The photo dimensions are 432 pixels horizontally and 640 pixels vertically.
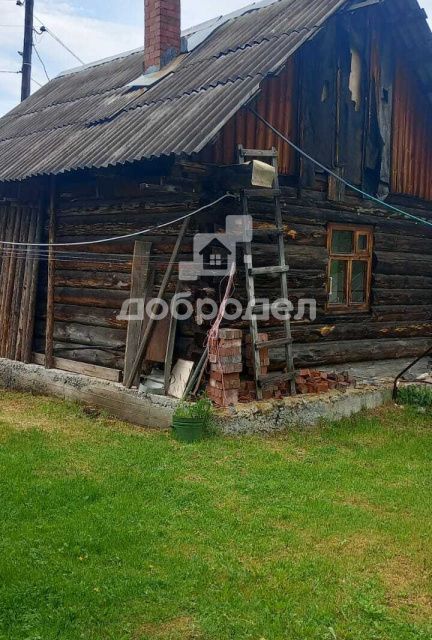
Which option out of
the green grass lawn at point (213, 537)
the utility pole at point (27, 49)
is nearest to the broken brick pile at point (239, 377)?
the green grass lawn at point (213, 537)

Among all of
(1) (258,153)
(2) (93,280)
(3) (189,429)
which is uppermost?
(1) (258,153)

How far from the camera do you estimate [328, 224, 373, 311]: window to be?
32.3ft

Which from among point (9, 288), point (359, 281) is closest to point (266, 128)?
point (359, 281)

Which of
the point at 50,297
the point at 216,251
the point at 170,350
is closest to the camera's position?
the point at 216,251

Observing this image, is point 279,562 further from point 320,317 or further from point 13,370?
point 13,370

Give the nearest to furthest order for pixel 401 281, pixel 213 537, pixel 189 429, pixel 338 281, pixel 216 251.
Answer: pixel 213 537 < pixel 189 429 < pixel 216 251 < pixel 338 281 < pixel 401 281

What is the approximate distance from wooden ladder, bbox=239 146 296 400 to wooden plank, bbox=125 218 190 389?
0.80 metres

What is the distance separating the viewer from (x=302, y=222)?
9305mm

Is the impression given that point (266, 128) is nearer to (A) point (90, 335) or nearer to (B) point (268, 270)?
(B) point (268, 270)

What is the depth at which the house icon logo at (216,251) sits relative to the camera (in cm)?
811

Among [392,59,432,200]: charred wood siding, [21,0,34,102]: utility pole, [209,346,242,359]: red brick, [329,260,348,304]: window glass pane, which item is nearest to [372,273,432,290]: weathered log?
[329,260,348,304]: window glass pane

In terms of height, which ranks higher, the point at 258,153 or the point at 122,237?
the point at 258,153

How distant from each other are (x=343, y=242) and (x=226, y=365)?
3440mm

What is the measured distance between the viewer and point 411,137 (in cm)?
1096
